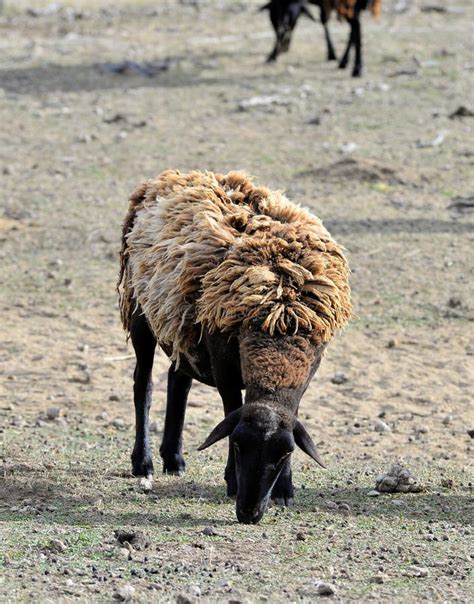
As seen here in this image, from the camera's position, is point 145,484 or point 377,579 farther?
point 145,484

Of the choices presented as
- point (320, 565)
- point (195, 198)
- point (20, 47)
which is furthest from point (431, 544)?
point (20, 47)

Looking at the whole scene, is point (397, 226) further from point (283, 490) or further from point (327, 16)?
point (327, 16)

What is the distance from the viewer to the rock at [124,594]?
498 centimetres

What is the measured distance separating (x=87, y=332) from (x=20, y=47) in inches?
542

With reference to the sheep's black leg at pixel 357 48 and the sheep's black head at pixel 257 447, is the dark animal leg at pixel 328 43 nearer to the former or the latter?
the sheep's black leg at pixel 357 48

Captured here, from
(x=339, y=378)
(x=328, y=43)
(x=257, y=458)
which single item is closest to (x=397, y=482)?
(x=257, y=458)

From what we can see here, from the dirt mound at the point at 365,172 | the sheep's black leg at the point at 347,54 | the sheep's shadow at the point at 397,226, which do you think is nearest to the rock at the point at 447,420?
the sheep's shadow at the point at 397,226

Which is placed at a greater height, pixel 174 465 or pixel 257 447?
pixel 257 447

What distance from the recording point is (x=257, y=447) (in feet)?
19.1

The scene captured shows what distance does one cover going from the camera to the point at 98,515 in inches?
248

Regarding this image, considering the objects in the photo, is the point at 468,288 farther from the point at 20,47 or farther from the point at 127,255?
the point at 20,47

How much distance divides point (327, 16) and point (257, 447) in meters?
15.9

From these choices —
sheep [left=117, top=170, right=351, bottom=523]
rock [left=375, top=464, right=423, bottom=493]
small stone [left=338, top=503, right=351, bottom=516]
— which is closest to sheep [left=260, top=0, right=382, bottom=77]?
sheep [left=117, top=170, right=351, bottom=523]

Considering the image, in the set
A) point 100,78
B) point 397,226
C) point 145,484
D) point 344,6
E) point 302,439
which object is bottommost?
point 100,78
